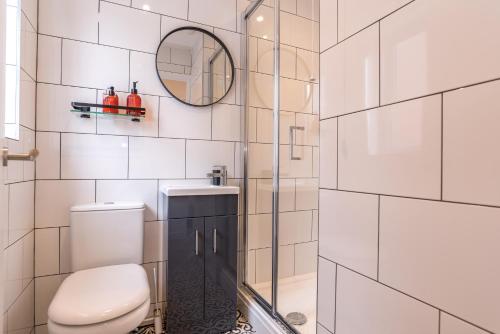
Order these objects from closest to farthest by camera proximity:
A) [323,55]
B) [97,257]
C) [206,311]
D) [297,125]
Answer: [323,55]
[97,257]
[206,311]
[297,125]

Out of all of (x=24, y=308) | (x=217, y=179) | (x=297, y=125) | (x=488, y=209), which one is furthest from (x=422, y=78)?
(x=24, y=308)

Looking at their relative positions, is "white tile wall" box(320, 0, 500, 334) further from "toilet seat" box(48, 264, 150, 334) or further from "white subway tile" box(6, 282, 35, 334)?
"white subway tile" box(6, 282, 35, 334)

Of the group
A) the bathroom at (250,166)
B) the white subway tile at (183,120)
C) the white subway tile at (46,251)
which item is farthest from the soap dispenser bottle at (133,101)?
the white subway tile at (46,251)

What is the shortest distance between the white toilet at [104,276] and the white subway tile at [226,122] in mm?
712

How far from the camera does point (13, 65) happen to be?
1.18m

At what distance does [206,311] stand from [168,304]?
9.1 inches

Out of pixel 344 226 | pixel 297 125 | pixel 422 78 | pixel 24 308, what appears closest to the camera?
pixel 422 78

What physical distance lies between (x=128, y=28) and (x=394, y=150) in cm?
167

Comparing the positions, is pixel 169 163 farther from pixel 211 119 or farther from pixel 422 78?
pixel 422 78

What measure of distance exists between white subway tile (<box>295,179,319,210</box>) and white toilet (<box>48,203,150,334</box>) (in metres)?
0.96

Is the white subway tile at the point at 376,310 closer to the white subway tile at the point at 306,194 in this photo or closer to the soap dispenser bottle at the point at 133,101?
the white subway tile at the point at 306,194

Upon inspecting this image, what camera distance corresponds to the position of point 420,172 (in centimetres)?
68

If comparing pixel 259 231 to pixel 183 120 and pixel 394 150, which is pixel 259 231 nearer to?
pixel 183 120

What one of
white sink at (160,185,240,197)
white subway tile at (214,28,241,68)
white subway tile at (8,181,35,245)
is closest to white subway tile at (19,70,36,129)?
white subway tile at (8,181,35,245)
